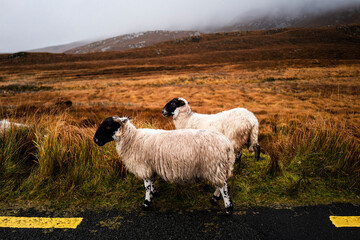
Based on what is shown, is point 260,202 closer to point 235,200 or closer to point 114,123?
point 235,200

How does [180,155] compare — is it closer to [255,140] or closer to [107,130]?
[107,130]

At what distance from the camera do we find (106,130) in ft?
11.1

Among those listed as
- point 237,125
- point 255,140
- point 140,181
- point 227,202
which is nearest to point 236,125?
point 237,125

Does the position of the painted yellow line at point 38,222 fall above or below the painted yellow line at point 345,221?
above

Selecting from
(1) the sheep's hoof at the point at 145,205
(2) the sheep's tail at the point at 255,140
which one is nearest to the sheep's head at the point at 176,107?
(2) the sheep's tail at the point at 255,140

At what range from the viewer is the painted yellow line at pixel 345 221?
8.67 ft

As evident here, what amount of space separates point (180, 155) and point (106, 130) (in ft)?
4.48

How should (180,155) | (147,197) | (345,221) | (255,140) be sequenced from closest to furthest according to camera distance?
(345,221), (180,155), (147,197), (255,140)

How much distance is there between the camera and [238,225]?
108 inches

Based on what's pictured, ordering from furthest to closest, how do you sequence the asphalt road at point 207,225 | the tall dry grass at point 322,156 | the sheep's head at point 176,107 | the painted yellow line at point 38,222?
the sheep's head at point 176,107 < the tall dry grass at point 322,156 < the painted yellow line at point 38,222 < the asphalt road at point 207,225

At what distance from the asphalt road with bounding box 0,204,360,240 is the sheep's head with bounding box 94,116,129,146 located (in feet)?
3.83

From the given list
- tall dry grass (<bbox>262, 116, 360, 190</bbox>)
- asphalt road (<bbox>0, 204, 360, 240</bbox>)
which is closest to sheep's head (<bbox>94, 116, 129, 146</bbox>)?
asphalt road (<bbox>0, 204, 360, 240</bbox>)

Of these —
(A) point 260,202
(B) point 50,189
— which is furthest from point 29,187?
(A) point 260,202

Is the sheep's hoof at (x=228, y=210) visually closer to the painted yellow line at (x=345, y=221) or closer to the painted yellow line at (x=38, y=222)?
the painted yellow line at (x=345, y=221)
